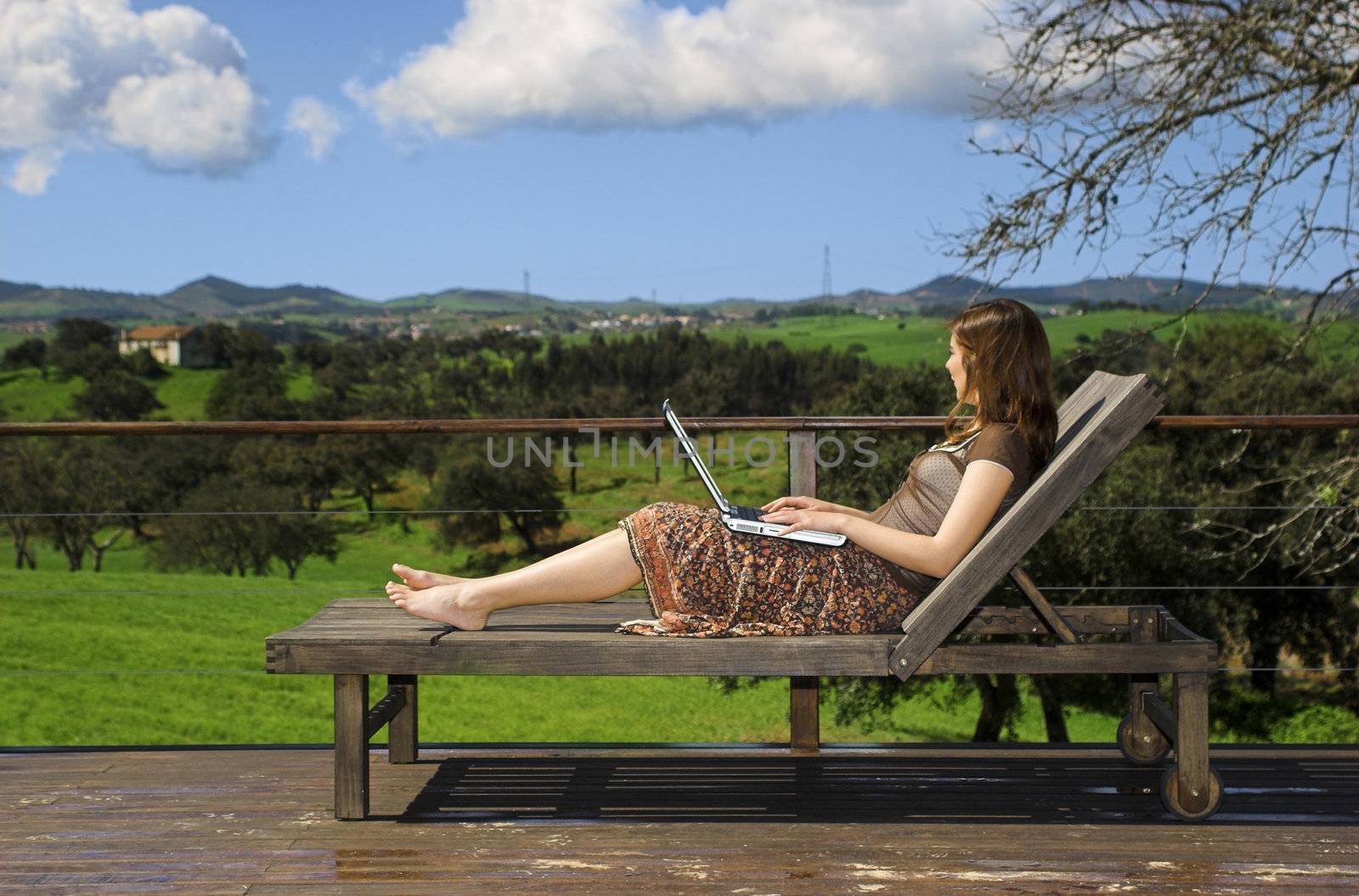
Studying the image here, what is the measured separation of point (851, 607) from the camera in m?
2.74

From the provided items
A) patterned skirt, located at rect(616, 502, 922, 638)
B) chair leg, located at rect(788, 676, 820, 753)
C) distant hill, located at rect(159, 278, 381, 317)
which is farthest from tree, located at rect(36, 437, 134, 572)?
patterned skirt, located at rect(616, 502, 922, 638)

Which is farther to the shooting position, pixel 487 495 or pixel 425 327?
pixel 425 327

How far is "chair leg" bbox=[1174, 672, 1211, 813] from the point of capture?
9.02 ft

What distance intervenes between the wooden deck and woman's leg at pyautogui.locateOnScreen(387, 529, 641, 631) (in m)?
0.46

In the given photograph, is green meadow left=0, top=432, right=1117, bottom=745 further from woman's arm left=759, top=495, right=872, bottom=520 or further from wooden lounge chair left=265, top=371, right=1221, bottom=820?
wooden lounge chair left=265, top=371, right=1221, bottom=820

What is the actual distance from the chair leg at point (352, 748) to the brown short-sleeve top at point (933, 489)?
3.80ft

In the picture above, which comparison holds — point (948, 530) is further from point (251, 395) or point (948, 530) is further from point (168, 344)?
point (168, 344)

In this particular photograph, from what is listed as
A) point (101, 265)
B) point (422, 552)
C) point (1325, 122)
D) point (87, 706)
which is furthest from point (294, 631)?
point (101, 265)

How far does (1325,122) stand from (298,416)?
118 feet

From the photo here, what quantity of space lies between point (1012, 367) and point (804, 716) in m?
1.19

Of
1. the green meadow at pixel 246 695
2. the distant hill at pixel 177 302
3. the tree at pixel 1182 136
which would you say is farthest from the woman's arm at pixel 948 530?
the distant hill at pixel 177 302

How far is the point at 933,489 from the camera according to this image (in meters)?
2.83

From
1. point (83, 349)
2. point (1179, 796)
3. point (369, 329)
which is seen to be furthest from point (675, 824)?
point (369, 329)

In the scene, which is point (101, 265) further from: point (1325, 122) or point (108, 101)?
point (1325, 122)
